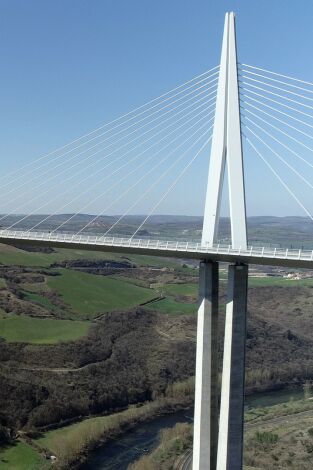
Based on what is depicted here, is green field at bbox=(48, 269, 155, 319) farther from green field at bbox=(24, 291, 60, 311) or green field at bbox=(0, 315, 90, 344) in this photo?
green field at bbox=(0, 315, 90, 344)

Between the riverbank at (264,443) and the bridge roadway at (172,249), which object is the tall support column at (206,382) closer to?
the bridge roadway at (172,249)

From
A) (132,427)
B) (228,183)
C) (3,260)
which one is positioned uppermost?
(228,183)

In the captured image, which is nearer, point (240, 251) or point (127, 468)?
point (240, 251)

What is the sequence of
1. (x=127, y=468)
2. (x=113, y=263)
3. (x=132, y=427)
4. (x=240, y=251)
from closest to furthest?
(x=240, y=251) → (x=127, y=468) → (x=132, y=427) → (x=113, y=263)

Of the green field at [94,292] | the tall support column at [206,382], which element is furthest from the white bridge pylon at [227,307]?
the green field at [94,292]

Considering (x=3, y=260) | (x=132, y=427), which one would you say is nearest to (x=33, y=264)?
(x=3, y=260)

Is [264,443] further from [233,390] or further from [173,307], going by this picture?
[173,307]

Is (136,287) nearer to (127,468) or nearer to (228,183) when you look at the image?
(127,468)

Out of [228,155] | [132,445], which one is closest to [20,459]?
[132,445]

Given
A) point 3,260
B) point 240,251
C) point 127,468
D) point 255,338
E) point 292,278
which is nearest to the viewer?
point 240,251
